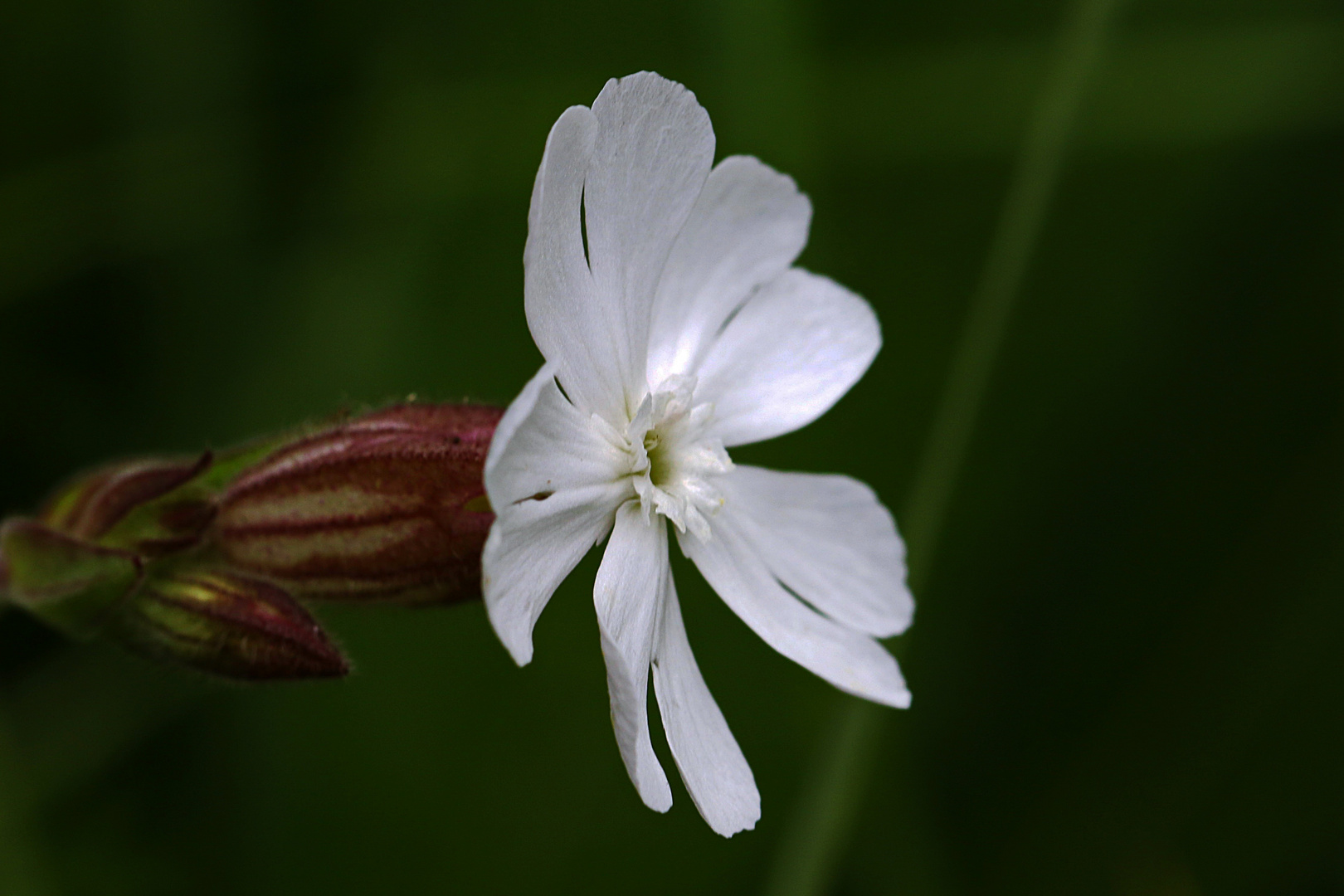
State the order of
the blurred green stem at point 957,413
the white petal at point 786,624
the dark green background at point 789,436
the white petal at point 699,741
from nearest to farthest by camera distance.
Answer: the white petal at point 699,741 → the white petal at point 786,624 → the blurred green stem at point 957,413 → the dark green background at point 789,436

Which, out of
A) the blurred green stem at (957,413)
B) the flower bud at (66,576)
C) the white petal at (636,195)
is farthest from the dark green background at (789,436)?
the white petal at (636,195)

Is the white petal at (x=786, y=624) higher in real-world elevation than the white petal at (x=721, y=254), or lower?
lower

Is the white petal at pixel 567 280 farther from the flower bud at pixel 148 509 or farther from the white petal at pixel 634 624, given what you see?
the flower bud at pixel 148 509

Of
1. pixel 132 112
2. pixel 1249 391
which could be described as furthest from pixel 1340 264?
pixel 132 112

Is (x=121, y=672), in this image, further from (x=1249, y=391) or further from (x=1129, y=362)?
(x=1249, y=391)

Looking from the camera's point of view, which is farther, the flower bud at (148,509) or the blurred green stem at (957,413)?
the blurred green stem at (957,413)

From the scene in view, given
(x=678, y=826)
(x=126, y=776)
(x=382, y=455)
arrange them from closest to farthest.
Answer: (x=382, y=455) → (x=126, y=776) → (x=678, y=826)
